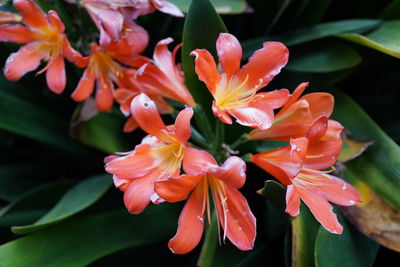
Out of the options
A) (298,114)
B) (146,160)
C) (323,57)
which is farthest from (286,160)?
(323,57)

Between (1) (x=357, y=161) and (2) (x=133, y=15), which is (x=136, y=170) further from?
(1) (x=357, y=161)

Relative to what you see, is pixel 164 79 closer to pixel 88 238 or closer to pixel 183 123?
pixel 183 123

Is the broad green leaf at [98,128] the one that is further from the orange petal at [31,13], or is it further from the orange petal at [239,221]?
the orange petal at [239,221]

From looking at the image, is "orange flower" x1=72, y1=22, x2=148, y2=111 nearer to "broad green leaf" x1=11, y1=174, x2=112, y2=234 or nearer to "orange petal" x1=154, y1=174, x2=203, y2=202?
"broad green leaf" x1=11, y1=174, x2=112, y2=234

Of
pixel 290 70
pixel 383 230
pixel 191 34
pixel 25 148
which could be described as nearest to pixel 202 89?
pixel 191 34

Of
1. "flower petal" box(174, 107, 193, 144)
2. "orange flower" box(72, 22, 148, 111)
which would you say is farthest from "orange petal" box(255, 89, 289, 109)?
"orange flower" box(72, 22, 148, 111)
